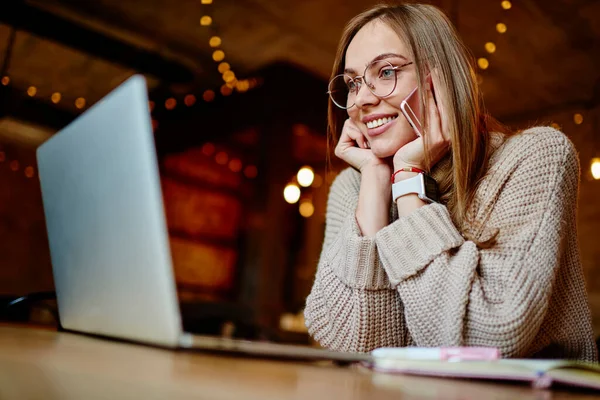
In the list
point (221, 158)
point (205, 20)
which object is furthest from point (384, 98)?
point (221, 158)

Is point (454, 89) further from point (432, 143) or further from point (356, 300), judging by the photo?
point (356, 300)

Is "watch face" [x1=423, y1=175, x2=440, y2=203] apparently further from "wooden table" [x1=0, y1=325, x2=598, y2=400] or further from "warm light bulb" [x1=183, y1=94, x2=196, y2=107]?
"warm light bulb" [x1=183, y1=94, x2=196, y2=107]

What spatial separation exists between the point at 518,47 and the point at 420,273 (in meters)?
3.59

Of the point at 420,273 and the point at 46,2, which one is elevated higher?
the point at 46,2

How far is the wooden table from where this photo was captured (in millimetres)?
283

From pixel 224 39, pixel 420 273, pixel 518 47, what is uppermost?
pixel 224 39

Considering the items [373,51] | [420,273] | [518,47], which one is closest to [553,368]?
[420,273]

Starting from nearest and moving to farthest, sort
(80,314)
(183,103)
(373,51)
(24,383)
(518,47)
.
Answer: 1. (24,383)
2. (80,314)
3. (373,51)
4. (518,47)
5. (183,103)

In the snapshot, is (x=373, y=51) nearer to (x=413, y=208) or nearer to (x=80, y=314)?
(x=413, y=208)

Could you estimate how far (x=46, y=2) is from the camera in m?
3.94

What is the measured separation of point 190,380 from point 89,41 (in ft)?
13.9

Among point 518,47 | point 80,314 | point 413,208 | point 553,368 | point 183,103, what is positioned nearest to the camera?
point 553,368

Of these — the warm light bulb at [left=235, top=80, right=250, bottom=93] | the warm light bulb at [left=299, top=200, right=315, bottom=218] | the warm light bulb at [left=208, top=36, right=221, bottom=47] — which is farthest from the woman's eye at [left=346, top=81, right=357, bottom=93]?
the warm light bulb at [left=299, top=200, right=315, bottom=218]

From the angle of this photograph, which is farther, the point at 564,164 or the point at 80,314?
the point at 564,164
